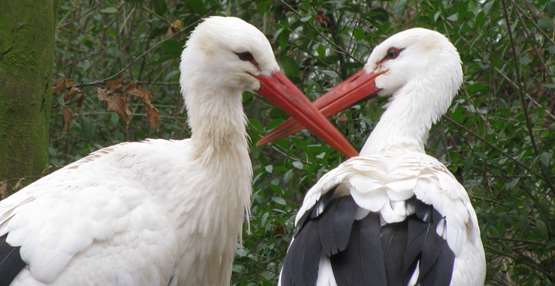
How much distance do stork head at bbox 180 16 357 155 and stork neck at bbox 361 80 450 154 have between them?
668mm

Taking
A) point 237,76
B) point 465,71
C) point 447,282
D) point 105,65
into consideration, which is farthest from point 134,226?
point 105,65

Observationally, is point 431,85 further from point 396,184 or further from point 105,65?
point 105,65

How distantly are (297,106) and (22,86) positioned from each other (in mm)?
1438

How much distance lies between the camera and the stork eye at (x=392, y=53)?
A: 20.7 ft

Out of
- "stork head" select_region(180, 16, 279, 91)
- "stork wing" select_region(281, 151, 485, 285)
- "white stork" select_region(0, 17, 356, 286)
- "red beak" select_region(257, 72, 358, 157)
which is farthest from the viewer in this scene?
"red beak" select_region(257, 72, 358, 157)

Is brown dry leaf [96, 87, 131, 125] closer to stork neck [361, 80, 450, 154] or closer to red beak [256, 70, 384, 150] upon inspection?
red beak [256, 70, 384, 150]

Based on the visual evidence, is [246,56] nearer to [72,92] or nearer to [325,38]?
[325,38]

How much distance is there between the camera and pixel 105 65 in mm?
8984

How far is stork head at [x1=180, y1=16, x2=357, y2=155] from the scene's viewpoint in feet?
18.0

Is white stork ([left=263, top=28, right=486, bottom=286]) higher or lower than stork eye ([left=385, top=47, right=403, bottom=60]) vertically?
lower

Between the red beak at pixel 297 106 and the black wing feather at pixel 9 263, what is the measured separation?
1.49 meters

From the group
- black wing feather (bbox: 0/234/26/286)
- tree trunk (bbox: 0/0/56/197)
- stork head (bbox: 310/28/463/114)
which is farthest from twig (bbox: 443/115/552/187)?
black wing feather (bbox: 0/234/26/286)

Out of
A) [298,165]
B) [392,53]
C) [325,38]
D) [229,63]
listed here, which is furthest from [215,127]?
[325,38]

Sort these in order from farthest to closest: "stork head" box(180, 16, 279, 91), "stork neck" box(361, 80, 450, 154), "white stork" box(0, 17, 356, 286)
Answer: "stork neck" box(361, 80, 450, 154)
"stork head" box(180, 16, 279, 91)
"white stork" box(0, 17, 356, 286)
